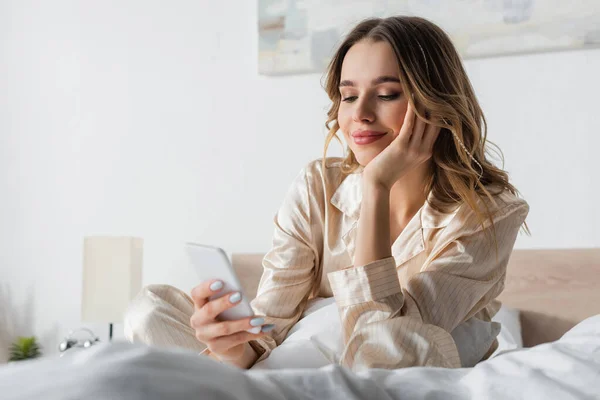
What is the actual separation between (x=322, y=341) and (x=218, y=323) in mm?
273

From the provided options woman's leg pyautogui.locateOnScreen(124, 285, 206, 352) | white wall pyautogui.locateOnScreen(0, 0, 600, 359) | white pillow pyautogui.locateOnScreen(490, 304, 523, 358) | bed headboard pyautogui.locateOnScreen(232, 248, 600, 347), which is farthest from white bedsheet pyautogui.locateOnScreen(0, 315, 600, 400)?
white wall pyautogui.locateOnScreen(0, 0, 600, 359)

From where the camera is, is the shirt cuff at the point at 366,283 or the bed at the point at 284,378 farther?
the shirt cuff at the point at 366,283

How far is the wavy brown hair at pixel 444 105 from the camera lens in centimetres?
159

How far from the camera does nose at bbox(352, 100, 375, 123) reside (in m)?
1.63

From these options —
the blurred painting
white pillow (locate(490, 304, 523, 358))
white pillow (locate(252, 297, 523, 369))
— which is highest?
the blurred painting

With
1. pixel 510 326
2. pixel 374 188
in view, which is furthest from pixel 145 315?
pixel 510 326

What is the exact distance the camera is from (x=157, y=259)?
3158mm

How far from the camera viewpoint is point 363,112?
163 centimetres

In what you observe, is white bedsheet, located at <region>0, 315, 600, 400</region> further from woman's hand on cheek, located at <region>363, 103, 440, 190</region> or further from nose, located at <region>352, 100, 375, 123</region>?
nose, located at <region>352, 100, 375, 123</region>

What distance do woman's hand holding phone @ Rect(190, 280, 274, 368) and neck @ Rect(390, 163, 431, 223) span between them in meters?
0.60

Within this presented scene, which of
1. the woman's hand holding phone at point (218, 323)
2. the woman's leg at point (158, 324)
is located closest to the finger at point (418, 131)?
the woman's hand holding phone at point (218, 323)

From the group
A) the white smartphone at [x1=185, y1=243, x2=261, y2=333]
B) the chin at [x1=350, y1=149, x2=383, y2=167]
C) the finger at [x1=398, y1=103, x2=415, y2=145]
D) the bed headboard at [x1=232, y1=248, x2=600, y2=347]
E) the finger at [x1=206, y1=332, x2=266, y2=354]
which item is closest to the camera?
the white smartphone at [x1=185, y1=243, x2=261, y2=333]

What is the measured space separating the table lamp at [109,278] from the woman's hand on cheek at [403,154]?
5.24 ft

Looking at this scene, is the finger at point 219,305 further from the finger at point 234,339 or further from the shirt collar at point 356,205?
the shirt collar at point 356,205
